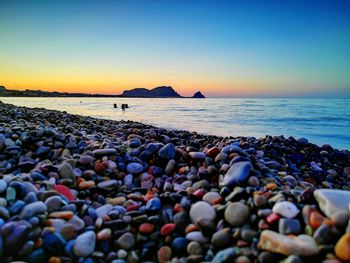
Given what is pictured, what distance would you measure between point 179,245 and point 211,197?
→ 1.78 feet

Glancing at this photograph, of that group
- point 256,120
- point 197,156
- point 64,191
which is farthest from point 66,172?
point 256,120

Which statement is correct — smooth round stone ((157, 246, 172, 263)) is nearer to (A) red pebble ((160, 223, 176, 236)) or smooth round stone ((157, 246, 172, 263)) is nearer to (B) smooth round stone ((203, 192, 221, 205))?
(A) red pebble ((160, 223, 176, 236))

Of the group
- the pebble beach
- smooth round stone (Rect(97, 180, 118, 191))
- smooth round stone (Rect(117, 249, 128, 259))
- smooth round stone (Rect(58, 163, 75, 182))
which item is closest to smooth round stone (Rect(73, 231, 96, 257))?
the pebble beach

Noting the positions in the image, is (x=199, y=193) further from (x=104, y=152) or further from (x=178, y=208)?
(x=104, y=152)

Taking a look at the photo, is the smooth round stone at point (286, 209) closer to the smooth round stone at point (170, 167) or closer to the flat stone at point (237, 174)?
the flat stone at point (237, 174)

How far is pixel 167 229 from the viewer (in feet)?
7.47

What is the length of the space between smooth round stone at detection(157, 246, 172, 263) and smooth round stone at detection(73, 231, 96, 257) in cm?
45

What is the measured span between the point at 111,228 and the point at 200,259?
0.72 metres

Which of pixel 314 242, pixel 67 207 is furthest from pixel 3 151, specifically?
pixel 314 242

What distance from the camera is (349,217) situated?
179 centimetres

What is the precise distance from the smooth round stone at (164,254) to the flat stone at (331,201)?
1.06 m

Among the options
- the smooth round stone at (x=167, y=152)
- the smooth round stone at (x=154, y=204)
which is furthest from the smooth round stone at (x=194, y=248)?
the smooth round stone at (x=167, y=152)

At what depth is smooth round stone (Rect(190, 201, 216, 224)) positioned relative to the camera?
2263 millimetres

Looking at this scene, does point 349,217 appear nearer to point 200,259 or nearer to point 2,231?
point 200,259
